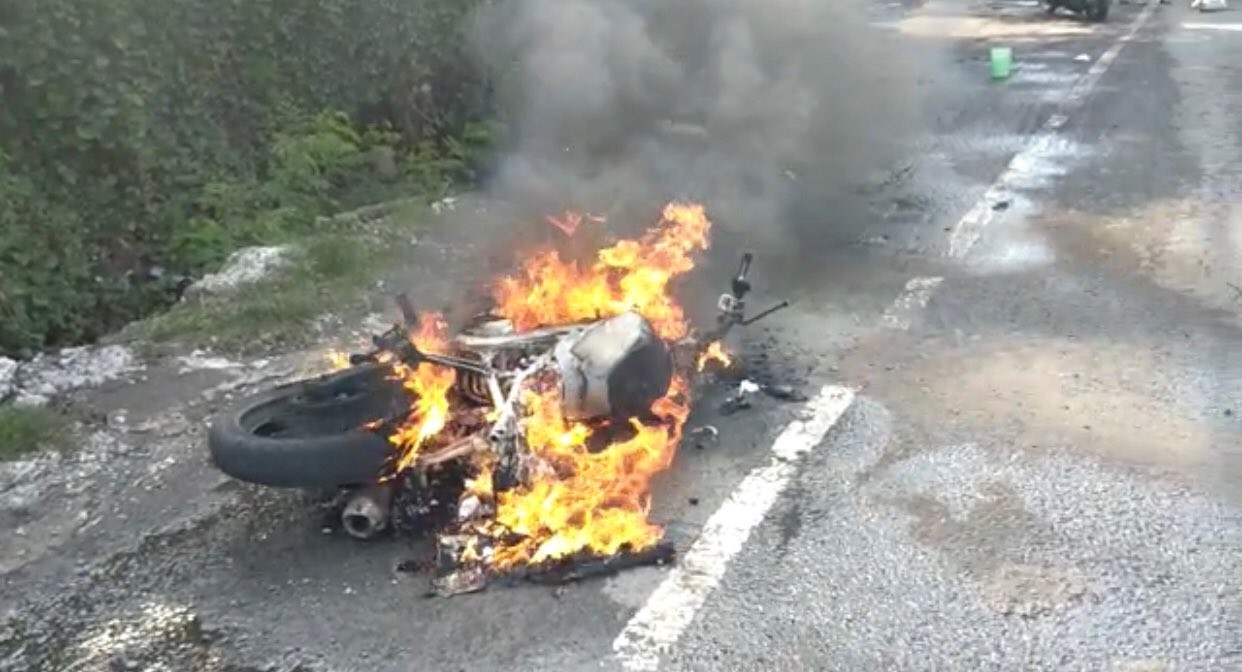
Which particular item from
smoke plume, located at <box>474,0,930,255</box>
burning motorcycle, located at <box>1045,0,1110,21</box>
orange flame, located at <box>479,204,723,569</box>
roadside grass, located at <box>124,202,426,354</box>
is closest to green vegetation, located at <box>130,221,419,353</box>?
roadside grass, located at <box>124,202,426,354</box>

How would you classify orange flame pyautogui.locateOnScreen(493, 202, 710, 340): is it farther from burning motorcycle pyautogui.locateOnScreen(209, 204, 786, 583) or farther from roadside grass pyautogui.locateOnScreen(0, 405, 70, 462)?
roadside grass pyautogui.locateOnScreen(0, 405, 70, 462)

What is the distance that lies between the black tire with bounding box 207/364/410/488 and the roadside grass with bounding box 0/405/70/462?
98 cm

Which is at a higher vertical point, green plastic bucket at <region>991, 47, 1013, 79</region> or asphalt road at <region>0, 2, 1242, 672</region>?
asphalt road at <region>0, 2, 1242, 672</region>

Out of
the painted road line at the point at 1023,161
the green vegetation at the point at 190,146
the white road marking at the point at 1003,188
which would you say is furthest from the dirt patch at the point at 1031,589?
the painted road line at the point at 1023,161

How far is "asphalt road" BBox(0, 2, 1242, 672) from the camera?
157 inches

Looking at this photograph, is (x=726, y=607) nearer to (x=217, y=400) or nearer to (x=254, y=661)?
(x=254, y=661)

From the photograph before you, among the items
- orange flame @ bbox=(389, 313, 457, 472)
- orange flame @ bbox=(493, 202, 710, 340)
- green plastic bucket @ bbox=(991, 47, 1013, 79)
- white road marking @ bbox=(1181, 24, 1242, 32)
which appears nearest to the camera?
orange flame @ bbox=(389, 313, 457, 472)

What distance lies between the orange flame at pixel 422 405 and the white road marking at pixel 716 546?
42.4 inches

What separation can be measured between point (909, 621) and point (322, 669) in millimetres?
1833

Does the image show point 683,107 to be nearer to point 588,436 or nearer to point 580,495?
point 588,436

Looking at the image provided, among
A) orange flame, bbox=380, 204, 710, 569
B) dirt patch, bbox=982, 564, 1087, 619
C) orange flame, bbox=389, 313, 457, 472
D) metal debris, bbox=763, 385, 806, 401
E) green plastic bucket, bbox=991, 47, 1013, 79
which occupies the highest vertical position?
orange flame, bbox=389, 313, 457, 472

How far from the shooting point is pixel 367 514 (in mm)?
4586

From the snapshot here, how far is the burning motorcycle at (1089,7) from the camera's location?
70.0 ft

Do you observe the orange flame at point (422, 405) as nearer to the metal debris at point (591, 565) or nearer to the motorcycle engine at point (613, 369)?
the motorcycle engine at point (613, 369)
